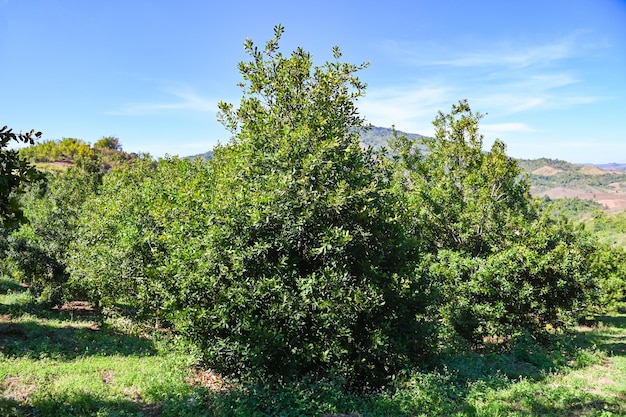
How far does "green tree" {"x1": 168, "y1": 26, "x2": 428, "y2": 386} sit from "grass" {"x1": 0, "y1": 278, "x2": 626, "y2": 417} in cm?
83

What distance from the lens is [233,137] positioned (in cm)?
1191

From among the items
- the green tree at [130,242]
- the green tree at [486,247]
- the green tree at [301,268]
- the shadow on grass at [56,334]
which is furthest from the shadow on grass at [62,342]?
the green tree at [486,247]

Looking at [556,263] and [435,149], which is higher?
[435,149]

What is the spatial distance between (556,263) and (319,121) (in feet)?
41.4

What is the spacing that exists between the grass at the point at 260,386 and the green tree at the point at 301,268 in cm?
83

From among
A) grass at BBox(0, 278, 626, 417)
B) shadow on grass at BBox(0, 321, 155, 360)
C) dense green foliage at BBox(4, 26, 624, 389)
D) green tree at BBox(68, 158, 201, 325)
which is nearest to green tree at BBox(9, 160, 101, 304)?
green tree at BBox(68, 158, 201, 325)

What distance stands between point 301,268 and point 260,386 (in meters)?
3.08

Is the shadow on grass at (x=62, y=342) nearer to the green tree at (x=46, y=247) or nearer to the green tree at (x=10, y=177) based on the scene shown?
the green tree at (x=46, y=247)

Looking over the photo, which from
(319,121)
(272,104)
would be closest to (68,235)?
(272,104)

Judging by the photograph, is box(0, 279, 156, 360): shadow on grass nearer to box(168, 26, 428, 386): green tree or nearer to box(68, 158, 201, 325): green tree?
box(68, 158, 201, 325): green tree

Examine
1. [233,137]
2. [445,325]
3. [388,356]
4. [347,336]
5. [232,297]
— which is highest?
[233,137]

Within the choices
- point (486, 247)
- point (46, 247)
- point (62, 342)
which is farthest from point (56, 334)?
point (486, 247)

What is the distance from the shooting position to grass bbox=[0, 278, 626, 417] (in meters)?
8.76

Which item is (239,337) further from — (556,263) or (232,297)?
(556,263)
